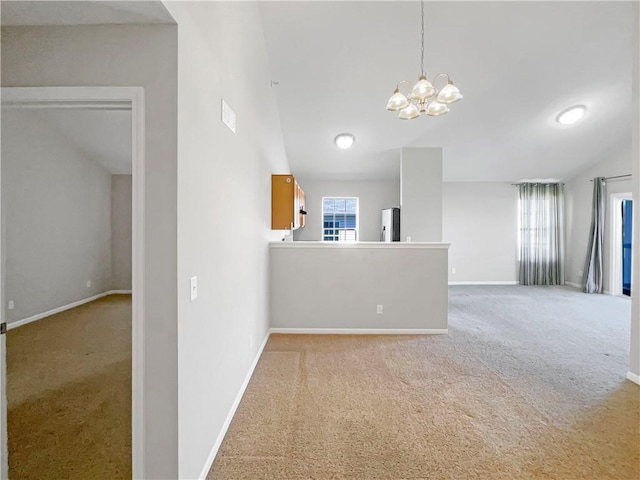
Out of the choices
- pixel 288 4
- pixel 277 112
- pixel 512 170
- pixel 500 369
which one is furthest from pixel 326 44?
pixel 512 170

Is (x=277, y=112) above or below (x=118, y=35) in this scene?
above

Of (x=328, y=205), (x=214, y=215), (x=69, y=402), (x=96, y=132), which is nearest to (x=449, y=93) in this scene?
(x=214, y=215)

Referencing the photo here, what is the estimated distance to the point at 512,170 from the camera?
741cm

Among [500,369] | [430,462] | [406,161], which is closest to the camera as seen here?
[430,462]

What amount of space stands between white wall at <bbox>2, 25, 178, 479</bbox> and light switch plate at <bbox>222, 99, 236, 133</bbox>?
73cm

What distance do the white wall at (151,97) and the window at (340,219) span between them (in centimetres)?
686

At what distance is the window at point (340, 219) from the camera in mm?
8344

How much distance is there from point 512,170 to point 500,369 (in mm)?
5679

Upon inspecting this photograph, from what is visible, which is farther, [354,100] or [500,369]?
[354,100]

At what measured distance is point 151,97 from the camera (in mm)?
1504

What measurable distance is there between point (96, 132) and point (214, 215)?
430 centimetres

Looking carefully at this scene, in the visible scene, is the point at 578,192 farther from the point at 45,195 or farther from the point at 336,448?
the point at 45,195

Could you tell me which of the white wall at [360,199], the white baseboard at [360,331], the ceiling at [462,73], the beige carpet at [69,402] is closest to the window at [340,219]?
the white wall at [360,199]

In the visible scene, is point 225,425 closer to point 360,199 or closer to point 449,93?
point 449,93
